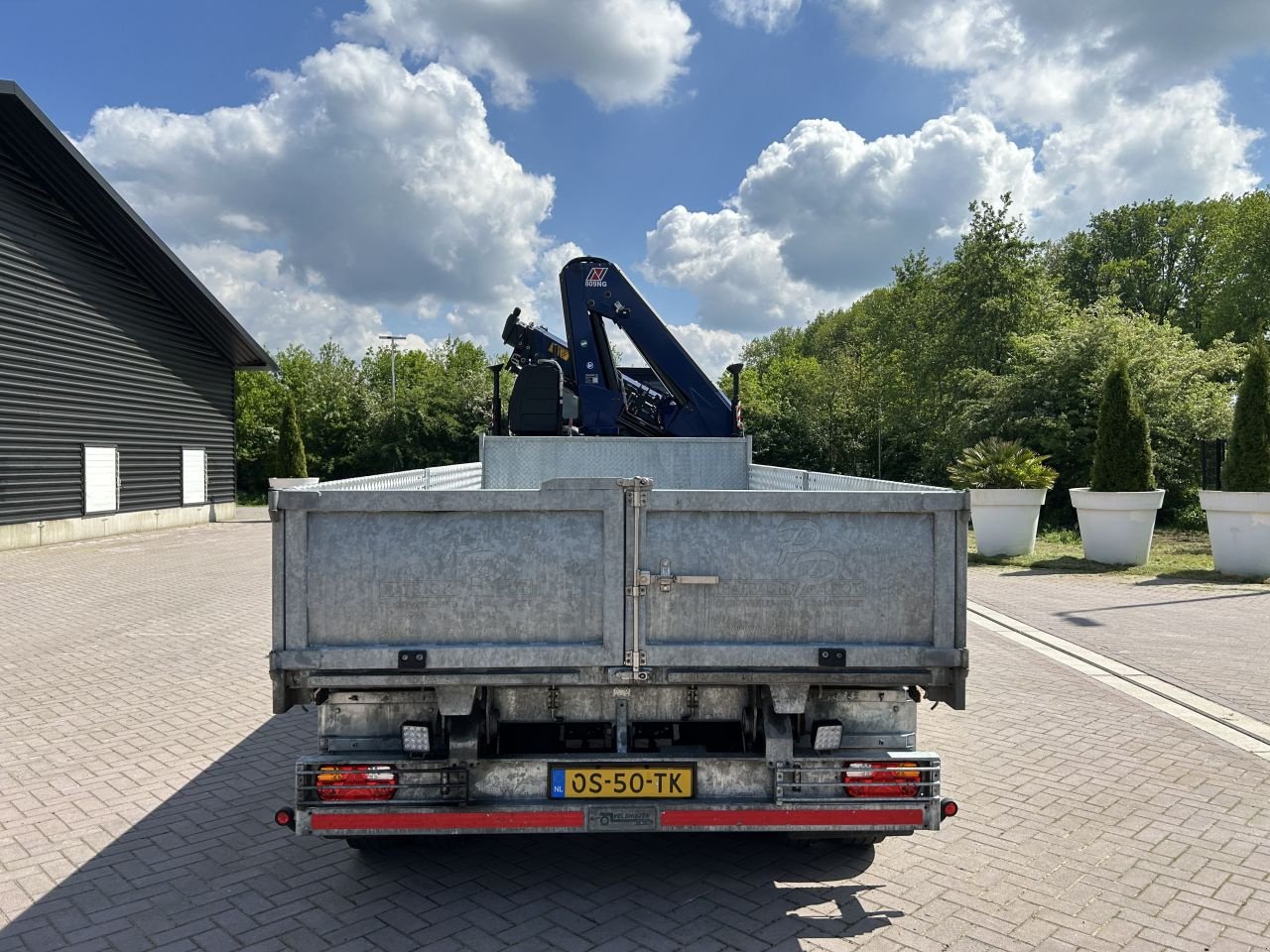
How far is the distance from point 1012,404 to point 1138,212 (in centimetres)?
2988

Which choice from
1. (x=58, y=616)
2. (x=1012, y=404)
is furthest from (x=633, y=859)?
(x=1012, y=404)

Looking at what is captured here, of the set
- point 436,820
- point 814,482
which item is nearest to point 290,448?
point 814,482

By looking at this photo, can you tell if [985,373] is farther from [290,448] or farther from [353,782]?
[353,782]

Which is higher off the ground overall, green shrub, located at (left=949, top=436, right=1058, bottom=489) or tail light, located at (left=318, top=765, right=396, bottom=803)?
green shrub, located at (left=949, top=436, right=1058, bottom=489)

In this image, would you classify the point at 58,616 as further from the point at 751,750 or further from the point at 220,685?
the point at 751,750

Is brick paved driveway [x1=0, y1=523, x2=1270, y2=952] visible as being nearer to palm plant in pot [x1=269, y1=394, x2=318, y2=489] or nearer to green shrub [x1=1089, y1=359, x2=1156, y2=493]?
green shrub [x1=1089, y1=359, x2=1156, y2=493]

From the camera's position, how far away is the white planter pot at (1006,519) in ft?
48.2

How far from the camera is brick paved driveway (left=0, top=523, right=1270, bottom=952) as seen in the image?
3346mm

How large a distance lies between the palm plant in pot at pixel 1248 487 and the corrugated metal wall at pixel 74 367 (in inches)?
821

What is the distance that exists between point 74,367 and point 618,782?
20.1m

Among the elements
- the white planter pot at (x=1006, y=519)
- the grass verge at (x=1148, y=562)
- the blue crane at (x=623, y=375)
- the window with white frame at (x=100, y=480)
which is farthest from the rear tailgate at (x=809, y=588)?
the window with white frame at (x=100, y=480)

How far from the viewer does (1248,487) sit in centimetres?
1238

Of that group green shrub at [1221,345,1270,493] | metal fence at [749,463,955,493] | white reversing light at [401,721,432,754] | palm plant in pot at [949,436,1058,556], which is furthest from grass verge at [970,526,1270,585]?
white reversing light at [401,721,432,754]

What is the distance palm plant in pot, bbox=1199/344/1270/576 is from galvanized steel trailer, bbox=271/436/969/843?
11.5 metres
